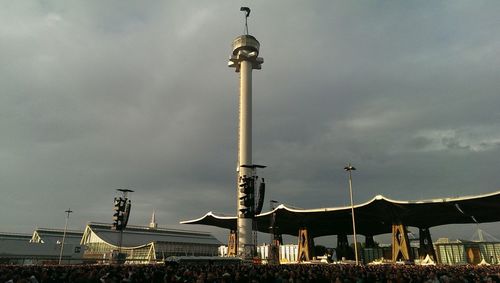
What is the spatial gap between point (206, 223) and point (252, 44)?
5477 cm

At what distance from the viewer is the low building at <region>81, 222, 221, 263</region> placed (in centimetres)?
9906

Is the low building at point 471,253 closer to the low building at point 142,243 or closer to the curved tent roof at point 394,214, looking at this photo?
the curved tent roof at point 394,214

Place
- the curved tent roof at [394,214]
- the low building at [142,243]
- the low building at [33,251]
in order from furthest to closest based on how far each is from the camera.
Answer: the low building at [142,243], the low building at [33,251], the curved tent roof at [394,214]

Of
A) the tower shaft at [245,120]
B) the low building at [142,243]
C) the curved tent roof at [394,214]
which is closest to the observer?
the curved tent roof at [394,214]

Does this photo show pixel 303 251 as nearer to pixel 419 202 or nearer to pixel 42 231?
pixel 419 202

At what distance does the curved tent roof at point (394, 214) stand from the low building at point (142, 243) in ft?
55.2

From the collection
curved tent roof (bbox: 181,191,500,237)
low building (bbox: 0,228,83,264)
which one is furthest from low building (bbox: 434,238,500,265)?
low building (bbox: 0,228,83,264)

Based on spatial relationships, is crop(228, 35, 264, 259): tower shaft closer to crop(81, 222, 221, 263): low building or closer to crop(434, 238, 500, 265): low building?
crop(81, 222, 221, 263): low building

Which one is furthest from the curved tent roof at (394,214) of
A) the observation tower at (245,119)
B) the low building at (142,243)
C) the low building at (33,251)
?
the low building at (33,251)

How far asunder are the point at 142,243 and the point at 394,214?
259 feet

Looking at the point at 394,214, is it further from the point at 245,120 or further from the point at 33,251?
the point at 33,251

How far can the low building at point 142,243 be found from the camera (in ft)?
325

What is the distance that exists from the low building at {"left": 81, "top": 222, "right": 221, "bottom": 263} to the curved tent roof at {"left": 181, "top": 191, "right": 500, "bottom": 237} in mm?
16816

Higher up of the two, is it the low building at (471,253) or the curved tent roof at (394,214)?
the curved tent roof at (394,214)
